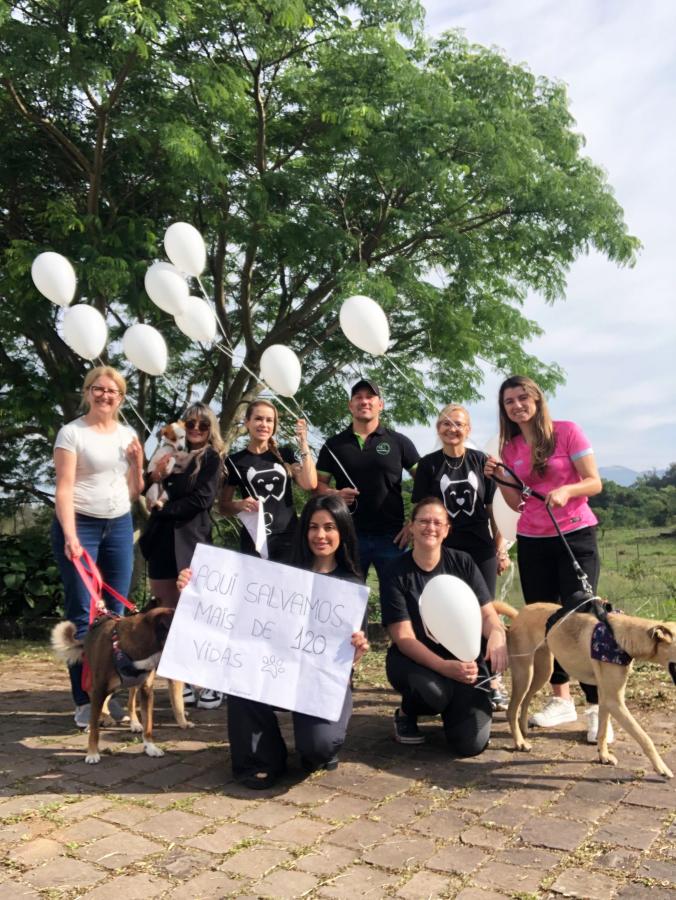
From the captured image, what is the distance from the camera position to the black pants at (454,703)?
403 cm

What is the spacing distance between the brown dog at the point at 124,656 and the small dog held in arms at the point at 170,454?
2.94 ft

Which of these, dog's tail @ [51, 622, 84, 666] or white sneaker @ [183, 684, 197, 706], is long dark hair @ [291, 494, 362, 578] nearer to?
dog's tail @ [51, 622, 84, 666]

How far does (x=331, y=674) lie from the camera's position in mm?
3850

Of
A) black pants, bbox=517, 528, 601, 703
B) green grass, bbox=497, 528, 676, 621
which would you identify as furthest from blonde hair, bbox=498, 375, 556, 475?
green grass, bbox=497, 528, 676, 621

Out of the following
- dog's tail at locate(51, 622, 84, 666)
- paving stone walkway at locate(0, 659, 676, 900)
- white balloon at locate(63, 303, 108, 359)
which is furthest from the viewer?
white balloon at locate(63, 303, 108, 359)

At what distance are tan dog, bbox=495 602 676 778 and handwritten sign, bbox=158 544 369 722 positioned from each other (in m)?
0.95

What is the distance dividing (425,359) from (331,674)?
7.43m

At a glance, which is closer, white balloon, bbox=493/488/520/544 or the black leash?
the black leash

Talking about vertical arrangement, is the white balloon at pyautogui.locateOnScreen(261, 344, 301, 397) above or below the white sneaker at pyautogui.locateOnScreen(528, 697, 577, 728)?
above

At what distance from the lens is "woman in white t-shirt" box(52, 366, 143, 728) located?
14.5 ft

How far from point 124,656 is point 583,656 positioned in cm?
237

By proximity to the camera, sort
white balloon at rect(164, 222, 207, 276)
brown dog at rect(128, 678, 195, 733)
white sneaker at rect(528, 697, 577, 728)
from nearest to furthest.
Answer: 1. white sneaker at rect(528, 697, 577, 728)
2. brown dog at rect(128, 678, 195, 733)
3. white balloon at rect(164, 222, 207, 276)

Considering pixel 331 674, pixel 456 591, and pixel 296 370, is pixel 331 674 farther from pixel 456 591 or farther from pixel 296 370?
pixel 296 370

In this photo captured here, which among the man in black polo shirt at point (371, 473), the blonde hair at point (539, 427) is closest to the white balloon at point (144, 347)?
the man in black polo shirt at point (371, 473)
